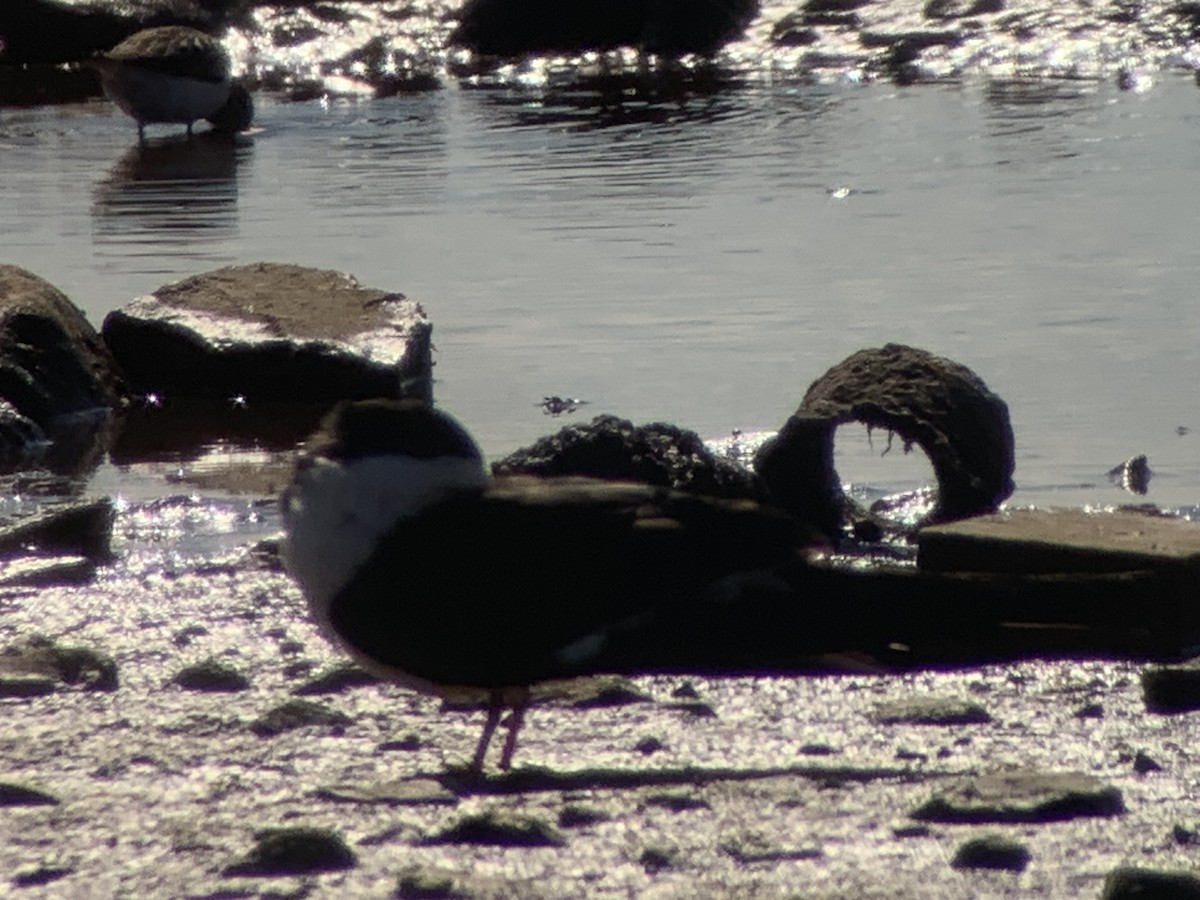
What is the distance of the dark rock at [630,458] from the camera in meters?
6.21

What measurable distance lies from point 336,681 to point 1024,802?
4.99 feet

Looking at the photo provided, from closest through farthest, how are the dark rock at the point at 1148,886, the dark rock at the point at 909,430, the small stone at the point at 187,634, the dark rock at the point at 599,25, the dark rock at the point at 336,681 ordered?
the dark rock at the point at 1148,886 < the dark rock at the point at 336,681 < the small stone at the point at 187,634 < the dark rock at the point at 909,430 < the dark rock at the point at 599,25

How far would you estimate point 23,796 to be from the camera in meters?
4.18

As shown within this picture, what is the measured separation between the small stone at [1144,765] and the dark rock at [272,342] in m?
4.16

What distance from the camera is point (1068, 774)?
421 cm

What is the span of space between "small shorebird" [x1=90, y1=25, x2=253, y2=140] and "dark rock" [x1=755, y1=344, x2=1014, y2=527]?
887cm

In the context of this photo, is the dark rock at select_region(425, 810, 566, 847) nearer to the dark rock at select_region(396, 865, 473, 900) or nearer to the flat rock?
the dark rock at select_region(396, 865, 473, 900)

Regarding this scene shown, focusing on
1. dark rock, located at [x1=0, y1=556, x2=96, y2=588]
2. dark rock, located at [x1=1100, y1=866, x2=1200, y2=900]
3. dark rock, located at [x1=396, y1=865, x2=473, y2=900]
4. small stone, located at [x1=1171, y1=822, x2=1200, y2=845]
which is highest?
dark rock, located at [x1=1100, y1=866, x2=1200, y2=900]

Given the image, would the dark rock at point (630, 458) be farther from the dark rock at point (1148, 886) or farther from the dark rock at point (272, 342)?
the dark rock at point (1148, 886)

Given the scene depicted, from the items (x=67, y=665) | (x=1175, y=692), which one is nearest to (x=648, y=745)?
(x=1175, y=692)

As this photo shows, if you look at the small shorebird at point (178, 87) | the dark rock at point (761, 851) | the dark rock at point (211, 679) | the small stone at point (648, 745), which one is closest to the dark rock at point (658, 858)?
the dark rock at point (761, 851)

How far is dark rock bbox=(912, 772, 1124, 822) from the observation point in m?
4.02

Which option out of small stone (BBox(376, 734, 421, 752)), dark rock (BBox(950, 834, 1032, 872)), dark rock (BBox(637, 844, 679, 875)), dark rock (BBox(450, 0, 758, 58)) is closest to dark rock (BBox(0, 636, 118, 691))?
small stone (BBox(376, 734, 421, 752))

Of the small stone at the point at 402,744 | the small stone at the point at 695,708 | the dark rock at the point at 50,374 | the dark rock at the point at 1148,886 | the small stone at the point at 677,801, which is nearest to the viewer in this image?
the dark rock at the point at 1148,886
